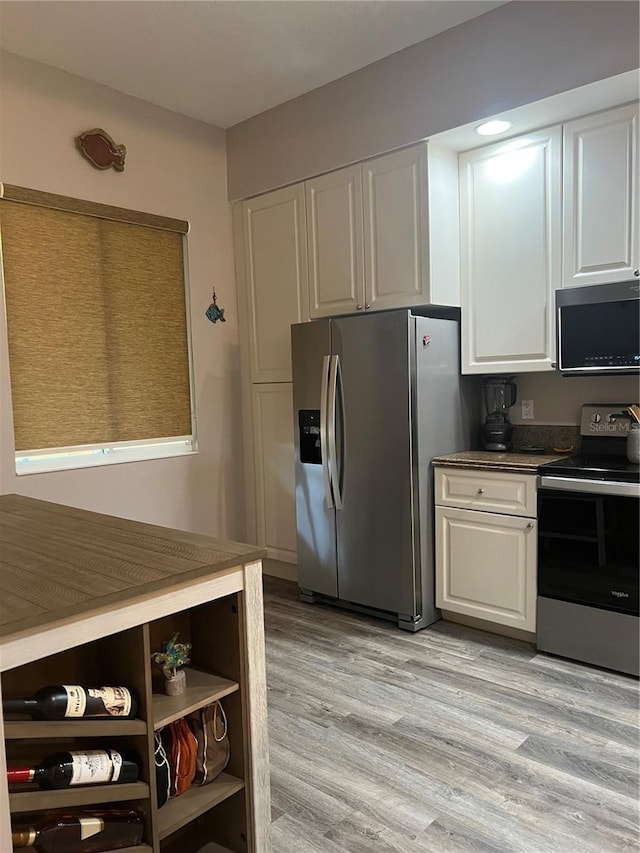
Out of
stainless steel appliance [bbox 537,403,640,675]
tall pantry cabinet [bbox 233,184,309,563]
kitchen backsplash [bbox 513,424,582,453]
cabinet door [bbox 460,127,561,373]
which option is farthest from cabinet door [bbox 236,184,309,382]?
stainless steel appliance [bbox 537,403,640,675]

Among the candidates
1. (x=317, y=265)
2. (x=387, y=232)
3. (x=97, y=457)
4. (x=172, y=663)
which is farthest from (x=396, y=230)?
(x=172, y=663)

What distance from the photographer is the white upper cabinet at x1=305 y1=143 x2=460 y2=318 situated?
3152 mm

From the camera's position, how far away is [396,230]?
326 centimetres

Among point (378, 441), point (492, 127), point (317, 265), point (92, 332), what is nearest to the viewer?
point (492, 127)

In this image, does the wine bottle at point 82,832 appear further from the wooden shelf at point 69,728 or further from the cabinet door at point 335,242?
the cabinet door at point 335,242

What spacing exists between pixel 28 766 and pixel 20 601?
0.39m

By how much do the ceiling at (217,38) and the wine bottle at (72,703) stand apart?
110 inches

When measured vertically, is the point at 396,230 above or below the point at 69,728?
above

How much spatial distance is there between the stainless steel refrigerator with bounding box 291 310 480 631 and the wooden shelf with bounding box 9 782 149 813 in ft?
6.76

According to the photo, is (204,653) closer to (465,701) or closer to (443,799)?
(443,799)

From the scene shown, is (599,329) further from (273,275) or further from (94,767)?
(94,767)

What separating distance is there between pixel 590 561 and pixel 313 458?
149cm

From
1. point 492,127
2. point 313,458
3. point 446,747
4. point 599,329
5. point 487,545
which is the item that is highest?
point 492,127

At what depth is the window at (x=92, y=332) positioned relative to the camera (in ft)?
10.4
